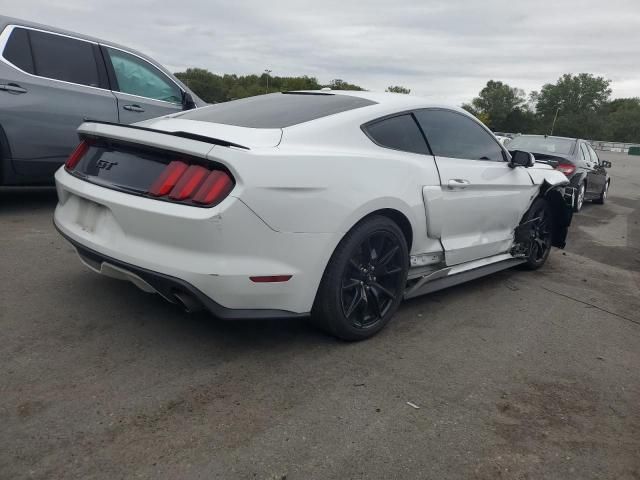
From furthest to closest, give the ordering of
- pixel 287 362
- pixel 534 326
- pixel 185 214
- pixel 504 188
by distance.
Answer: pixel 504 188 < pixel 534 326 < pixel 287 362 < pixel 185 214

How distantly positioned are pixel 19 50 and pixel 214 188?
379cm

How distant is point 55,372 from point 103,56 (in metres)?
4.28

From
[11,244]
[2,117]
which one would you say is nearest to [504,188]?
[11,244]

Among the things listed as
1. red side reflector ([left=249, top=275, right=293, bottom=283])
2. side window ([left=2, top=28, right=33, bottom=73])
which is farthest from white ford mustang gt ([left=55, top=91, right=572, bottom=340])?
side window ([left=2, top=28, right=33, bottom=73])

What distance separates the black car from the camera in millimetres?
9602

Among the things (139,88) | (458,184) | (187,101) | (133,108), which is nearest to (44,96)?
(133,108)

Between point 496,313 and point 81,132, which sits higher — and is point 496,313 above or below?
below

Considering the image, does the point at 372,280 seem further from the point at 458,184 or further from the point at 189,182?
the point at 189,182

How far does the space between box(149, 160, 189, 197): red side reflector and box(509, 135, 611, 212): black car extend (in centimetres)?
777

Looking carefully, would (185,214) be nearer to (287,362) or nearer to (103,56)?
(287,362)

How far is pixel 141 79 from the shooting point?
6234 mm

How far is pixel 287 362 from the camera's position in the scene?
2.96 meters

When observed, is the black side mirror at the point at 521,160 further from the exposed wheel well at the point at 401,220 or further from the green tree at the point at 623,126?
the green tree at the point at 623,126

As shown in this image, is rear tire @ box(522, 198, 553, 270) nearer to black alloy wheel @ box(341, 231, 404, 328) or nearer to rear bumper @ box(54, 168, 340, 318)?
black alloy wheel @ box(341, 231, 404, 328)
